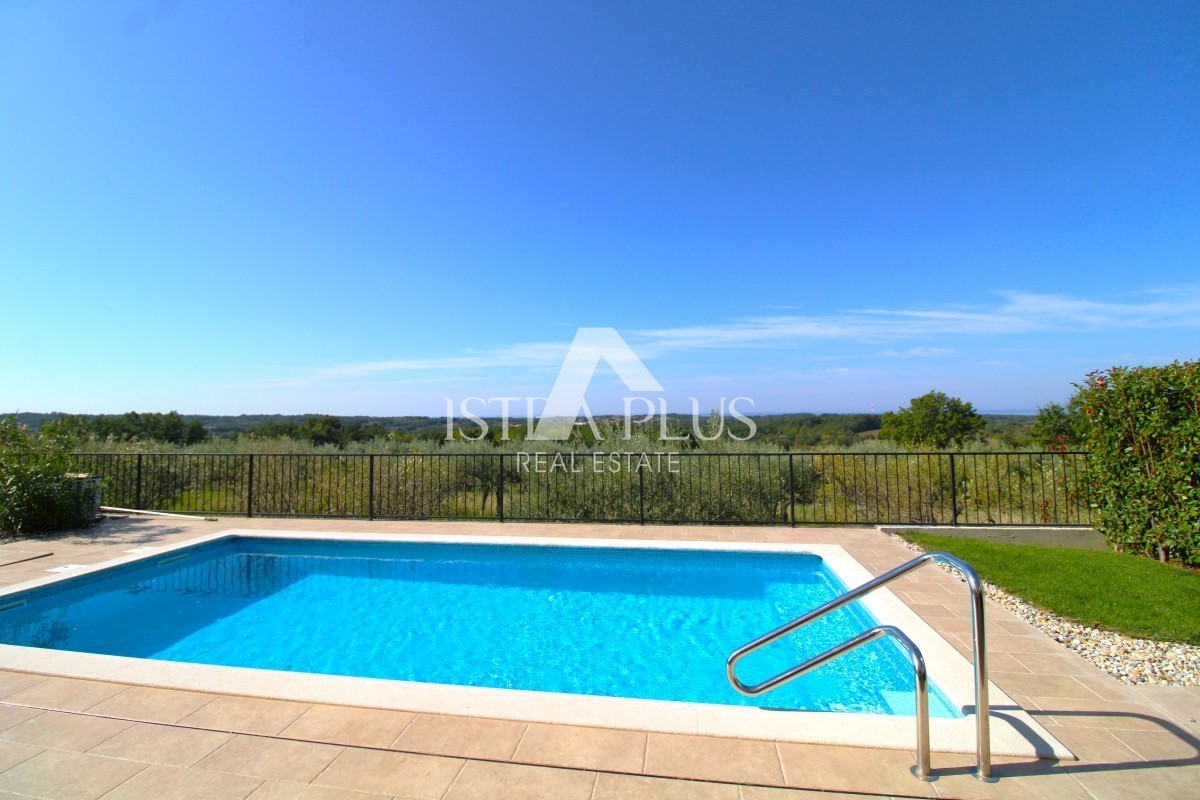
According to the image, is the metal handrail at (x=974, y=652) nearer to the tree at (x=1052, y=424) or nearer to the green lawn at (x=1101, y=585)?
the green lawn at (x=1101, y=585)

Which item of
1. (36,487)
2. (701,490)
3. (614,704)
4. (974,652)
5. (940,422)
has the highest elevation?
(940,422)

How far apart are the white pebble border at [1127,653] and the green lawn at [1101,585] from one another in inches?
5.5

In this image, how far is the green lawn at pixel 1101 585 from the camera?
3764 mm

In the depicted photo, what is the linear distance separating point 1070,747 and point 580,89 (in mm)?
9623

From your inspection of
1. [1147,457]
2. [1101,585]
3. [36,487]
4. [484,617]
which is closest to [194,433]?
[36,487]

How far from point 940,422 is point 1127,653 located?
9823mm

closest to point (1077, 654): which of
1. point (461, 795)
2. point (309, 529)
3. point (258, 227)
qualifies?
point (461, 795)

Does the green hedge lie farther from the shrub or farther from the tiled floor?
the shrub

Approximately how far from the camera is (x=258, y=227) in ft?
31.2

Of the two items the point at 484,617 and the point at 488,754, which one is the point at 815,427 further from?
the point at 488,754

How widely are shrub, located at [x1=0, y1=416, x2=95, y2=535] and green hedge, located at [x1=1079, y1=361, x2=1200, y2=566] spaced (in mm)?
13324

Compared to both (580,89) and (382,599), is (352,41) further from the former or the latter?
(382,599)

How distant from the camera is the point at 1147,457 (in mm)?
5320

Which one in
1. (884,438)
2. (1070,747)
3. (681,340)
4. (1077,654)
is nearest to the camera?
(1070,747)
